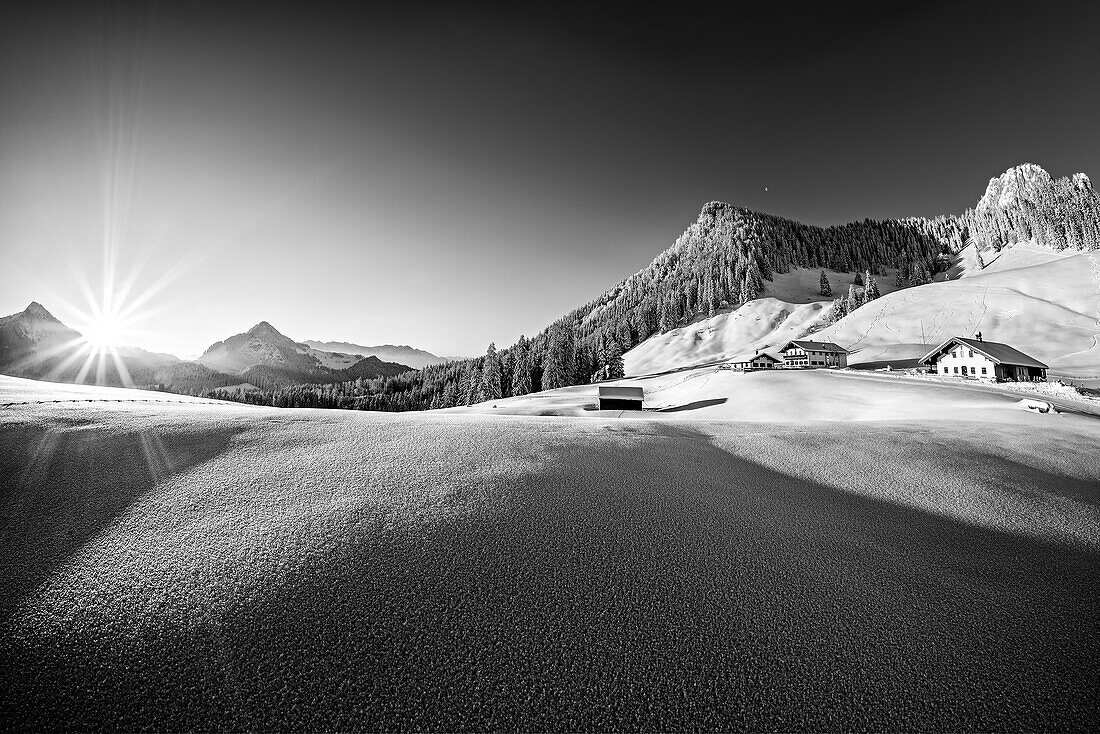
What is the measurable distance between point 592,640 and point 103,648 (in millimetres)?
4858

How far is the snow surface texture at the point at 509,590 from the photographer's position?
150 inches

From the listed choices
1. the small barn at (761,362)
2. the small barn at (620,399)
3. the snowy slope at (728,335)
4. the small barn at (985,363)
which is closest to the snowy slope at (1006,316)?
the small barn at (985,363)

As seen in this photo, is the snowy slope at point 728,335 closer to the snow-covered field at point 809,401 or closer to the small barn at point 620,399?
the snow-covered field at point 809,401

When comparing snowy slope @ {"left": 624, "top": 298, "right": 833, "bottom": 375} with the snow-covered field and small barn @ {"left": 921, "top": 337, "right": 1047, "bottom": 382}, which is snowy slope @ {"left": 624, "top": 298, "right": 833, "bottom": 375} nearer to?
small barn @ {"left": 921, "top": 337, "right": 1047, "bottom": 382}

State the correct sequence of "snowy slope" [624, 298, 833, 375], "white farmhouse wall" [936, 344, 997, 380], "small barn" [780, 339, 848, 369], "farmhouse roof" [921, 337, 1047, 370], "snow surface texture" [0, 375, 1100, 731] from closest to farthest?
"snow surface texture" [0, 375, 1100, 731] → "farmhouse roof" [921, 337, 1047, 370] → "white farmhouse wall" [936, 344, 997, 380] → "small barn" [780, 339, 848, 369] → "snowy slope" [624, 298, 833, 375]

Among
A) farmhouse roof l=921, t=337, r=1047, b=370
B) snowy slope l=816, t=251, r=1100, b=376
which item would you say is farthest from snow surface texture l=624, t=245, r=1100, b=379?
farmhouse roof l=921, t=337, r=1047, b=370

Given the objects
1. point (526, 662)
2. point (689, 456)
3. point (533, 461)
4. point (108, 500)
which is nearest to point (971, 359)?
point (689, 456)

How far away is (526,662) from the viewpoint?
4.16 metres

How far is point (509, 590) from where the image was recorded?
5.13 metres

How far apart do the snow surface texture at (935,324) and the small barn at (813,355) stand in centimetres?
679

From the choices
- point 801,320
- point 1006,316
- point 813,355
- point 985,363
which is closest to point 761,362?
point 813,355

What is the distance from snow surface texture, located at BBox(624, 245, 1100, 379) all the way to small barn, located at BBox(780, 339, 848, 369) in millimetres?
6793

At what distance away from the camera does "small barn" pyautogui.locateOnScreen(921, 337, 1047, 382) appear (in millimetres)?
50500

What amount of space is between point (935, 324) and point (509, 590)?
126961mm
